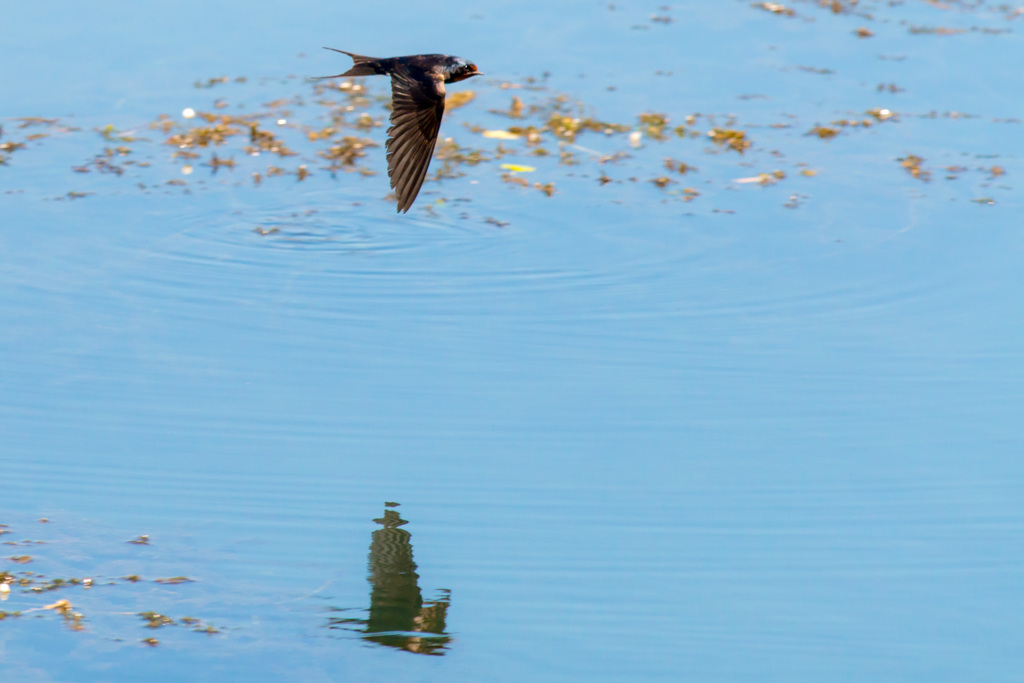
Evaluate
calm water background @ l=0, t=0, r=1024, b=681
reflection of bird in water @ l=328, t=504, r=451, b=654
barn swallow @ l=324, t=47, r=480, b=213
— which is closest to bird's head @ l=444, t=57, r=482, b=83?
barn swallow @ l=324, t=47, r=480, b=213

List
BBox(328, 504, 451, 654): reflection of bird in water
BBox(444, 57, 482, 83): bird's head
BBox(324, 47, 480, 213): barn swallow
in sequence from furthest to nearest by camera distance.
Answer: BBox(444, 57, 482, 83): bird's head
BBox(324, 47, 480, 213): barn swallow
BBox(328, 504, 451, 654): reflection of bird in water

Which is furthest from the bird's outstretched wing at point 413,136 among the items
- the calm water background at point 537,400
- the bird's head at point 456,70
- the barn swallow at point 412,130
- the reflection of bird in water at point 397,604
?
the reflection of bird in water at point 397,604

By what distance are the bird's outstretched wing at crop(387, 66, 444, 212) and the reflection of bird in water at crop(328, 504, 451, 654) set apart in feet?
3.74

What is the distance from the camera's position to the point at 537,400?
4.49 meters

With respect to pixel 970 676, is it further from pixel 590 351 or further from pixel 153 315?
pixel 153 315

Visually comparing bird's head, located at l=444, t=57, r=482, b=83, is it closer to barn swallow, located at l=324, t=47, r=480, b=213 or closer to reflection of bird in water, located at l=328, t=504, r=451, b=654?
barn swallow, located at l=324, t=47, r=480, b=213

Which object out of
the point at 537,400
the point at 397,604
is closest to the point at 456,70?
the point at 537,400

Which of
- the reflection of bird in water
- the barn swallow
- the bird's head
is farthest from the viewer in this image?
the bird's head

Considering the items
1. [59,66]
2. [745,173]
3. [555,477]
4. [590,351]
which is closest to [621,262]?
[590,351]

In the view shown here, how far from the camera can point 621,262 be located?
550 cm

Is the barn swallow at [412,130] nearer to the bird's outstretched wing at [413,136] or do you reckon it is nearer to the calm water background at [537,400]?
Answer: the bird's outstretched wing at [413,136]

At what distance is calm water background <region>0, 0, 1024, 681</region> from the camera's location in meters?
3.44

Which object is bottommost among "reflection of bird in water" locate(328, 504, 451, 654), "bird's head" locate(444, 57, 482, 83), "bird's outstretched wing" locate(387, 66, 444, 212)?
"reflection of bird in water" locate(328, 504, 451, 654)

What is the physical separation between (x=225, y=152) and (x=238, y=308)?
1682 mm
